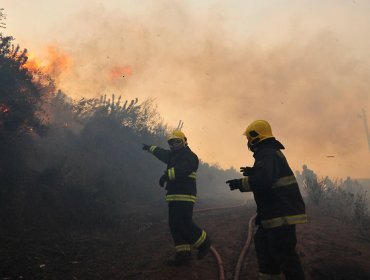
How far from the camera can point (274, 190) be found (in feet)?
12.1

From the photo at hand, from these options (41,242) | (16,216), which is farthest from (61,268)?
(16,216)

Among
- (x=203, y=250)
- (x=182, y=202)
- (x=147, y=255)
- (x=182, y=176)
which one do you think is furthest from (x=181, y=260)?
(x=182, y=176)

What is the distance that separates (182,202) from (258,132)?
218 cm

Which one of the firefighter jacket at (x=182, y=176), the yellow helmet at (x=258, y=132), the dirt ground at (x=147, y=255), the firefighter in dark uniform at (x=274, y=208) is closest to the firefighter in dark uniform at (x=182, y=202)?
the firefighter jacket at (x=182, y=176)

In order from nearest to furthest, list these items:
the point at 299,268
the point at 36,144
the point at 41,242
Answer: the point at 299,268, the point at 41,242, the point at 36,144

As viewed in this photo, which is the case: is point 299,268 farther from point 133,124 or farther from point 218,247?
point 133,124

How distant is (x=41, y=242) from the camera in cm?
605

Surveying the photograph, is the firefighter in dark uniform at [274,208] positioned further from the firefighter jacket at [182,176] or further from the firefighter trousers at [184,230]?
the firefighter jacket at [182,176]

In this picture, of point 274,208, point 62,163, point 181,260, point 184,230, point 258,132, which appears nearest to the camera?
point 274,208

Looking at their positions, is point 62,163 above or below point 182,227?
above

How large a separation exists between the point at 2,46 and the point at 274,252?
9.72 metres

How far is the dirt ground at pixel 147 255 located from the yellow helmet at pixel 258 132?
7.25 feet

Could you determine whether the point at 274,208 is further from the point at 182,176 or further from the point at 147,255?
the point at 147,255

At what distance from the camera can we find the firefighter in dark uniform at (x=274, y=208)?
3465 millimetres
